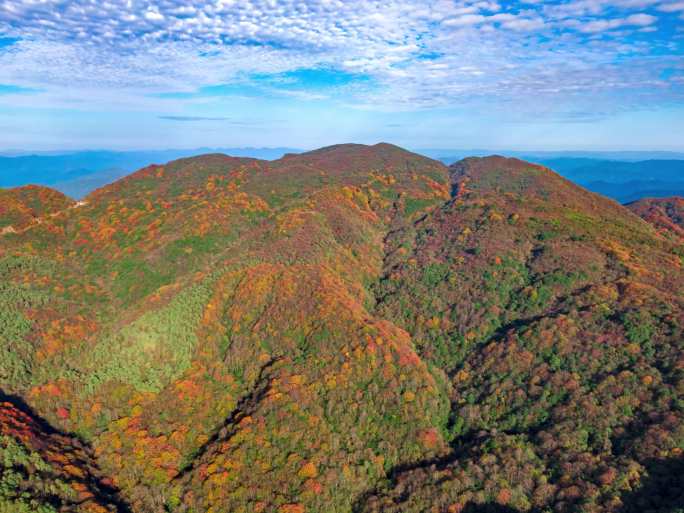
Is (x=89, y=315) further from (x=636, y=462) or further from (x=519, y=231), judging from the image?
(x=519, y=231)

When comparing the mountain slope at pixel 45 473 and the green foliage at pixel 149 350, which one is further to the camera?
the green foliage at pixel 149 350

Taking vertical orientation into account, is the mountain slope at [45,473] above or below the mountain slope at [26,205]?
below

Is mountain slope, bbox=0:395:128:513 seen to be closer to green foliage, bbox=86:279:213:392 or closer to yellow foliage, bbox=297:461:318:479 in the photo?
green foliage, bbox=86:279:213:392

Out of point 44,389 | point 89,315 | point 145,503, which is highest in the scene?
point 89,315

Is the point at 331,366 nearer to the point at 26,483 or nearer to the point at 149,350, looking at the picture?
the point at 149,350

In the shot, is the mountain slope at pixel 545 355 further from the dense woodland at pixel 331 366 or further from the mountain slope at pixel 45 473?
the mountain slope at pixel 45 473

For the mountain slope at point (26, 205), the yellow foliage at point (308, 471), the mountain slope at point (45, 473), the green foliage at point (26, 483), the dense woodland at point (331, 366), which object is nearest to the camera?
the green foliage at point (26, 483)

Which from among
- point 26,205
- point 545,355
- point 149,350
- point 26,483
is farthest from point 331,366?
point 26,205

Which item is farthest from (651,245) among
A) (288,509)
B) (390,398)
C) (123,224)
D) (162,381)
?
(123,224)

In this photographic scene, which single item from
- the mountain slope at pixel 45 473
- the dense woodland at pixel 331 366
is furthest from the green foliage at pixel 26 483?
the dense woodland at pixel 331 366

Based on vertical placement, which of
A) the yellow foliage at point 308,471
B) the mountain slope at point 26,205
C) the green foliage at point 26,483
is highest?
the mountain slope at point 26,205
